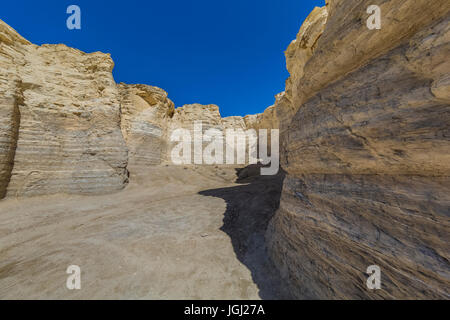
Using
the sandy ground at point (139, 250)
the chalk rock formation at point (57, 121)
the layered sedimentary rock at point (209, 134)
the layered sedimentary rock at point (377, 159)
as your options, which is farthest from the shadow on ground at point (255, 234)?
the layered sedimentary rock at point (209, 134)

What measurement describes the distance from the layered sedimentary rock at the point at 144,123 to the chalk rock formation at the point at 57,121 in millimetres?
7486

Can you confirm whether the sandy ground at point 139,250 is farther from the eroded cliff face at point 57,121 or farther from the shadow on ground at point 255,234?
the eroded cliff face at point 57,121

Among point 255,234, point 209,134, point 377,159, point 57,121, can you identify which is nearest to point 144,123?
point 209,134

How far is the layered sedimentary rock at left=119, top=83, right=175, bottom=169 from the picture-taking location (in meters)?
17.5

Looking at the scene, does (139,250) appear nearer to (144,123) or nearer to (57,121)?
(57,121)

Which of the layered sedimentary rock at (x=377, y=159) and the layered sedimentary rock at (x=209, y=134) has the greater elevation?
the layered sedimentary rock at (x=209, y=134)

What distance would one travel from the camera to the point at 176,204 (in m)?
7.13

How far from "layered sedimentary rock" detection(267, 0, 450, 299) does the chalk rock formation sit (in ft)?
36.3

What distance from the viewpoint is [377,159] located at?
77.9 inches

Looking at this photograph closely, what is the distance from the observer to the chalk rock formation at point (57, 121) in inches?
298

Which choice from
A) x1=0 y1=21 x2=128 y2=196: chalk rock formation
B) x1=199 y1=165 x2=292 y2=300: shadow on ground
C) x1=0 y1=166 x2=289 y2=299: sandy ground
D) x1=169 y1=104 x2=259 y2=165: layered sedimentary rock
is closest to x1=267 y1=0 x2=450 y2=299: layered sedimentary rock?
x1=199 y1=165 x2=292 y2=300: shadow on ground

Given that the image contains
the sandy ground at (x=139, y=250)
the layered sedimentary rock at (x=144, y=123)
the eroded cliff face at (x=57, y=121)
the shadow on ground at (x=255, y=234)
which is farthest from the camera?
the layered sedimentary rock at (x=144, y=123)
